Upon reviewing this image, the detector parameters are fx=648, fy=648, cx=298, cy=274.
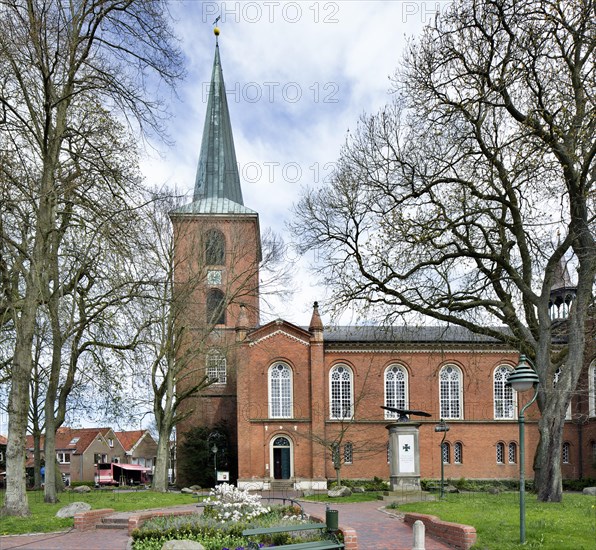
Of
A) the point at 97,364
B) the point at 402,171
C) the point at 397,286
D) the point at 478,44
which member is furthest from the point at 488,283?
the point at 97,364

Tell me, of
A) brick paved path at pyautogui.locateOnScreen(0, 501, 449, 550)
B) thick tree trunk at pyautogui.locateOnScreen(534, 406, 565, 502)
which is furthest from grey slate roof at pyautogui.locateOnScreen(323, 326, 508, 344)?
brick paved path at pyautogui.locateOnScreen(0, 501, 449, 550)

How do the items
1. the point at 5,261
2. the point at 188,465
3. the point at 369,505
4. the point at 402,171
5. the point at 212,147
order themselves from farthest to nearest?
the point at 212,147 → the point at 188,465 → the point at 369,505 → the point at 402,171 → the point at 5,261

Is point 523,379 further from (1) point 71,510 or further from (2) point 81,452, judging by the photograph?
(2) point 81,452

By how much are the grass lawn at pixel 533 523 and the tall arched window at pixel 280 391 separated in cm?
2450

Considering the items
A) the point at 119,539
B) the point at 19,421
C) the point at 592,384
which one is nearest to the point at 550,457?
the point at 119,539

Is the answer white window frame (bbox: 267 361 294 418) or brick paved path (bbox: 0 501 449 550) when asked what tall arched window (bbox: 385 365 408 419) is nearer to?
white window frame (bbox: 267 361 294 418)

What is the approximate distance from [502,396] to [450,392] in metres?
3.50

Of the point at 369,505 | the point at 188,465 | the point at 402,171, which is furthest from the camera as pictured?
the point at 188,465

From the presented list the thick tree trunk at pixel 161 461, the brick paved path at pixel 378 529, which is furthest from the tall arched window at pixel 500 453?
the thick tree trunk at pixel 161 461

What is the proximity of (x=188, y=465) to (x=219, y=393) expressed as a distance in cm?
504

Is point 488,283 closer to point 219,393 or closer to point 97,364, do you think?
point 97,364

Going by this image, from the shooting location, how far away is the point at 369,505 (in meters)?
24.2

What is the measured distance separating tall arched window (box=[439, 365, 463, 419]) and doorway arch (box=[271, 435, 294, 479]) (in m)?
10.6

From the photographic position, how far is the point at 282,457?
40156mm
